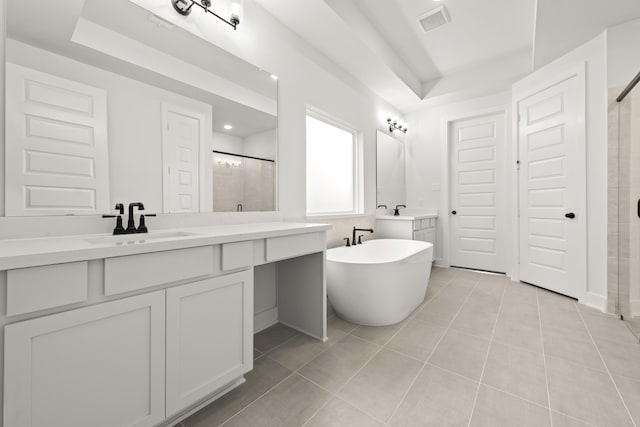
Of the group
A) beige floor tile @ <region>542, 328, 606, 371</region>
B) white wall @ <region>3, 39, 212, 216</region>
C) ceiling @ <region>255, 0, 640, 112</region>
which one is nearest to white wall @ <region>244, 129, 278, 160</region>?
white wall @ <region>3, 39, 212, 216</region>

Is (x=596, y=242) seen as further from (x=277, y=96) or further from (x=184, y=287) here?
(x=184, y=287)

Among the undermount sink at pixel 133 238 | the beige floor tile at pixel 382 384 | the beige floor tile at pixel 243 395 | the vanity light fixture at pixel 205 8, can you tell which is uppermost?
the vanity light fixture at pixel 205 8

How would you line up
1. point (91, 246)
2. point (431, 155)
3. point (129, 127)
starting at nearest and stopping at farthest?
point (91, 246) → point (129, 127) → point (431, 155)

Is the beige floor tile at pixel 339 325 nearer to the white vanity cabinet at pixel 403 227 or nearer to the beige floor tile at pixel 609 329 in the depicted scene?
the white vanity cabinet at pixel 403 227

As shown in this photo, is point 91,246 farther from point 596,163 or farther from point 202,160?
point 596,163

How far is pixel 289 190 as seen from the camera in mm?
2236

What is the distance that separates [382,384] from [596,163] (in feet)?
9.09

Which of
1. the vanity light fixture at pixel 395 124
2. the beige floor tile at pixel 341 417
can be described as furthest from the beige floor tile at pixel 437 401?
the vanity light fixture at pixel 395 124

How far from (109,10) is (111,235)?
114 centimetres

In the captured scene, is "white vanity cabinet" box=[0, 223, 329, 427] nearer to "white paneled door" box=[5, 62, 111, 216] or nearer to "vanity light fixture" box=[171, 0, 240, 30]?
"white paneled door" box=[5, 62, 111, 216]

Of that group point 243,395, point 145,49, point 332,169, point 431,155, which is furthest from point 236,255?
point 431,155

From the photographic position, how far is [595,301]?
2375 millimetres

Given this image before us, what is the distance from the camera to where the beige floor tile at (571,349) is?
1571 mm

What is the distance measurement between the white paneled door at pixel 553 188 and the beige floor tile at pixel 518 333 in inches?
39.1
